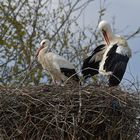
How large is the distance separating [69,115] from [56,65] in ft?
10.8

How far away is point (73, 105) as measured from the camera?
870 centimetres

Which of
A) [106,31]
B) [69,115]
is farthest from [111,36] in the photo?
[69,115]

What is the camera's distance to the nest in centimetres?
862

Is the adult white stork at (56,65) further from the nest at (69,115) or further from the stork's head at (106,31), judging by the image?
the nest at (69,115)

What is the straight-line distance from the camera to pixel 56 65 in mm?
11875

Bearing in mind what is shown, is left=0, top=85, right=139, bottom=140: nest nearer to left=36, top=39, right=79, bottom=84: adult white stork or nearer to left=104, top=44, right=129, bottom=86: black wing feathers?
left=104, top=44, right=129, bottom=86: black wing feathers

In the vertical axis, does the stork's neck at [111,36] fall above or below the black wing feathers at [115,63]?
above

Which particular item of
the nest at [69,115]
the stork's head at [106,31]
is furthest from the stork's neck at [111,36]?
the nest at [69,115]

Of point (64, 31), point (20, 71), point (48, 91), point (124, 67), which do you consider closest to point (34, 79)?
point (20, 71)

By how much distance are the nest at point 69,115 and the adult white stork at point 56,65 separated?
293 centimetres

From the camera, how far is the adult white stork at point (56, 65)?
11.8m

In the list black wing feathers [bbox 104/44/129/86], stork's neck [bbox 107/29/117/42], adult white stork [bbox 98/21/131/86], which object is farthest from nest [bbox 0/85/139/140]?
stork's neck [bbox 107/29/117/42]

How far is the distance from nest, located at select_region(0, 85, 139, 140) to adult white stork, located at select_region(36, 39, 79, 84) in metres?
2.93

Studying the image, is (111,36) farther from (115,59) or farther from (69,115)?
(69,115)
